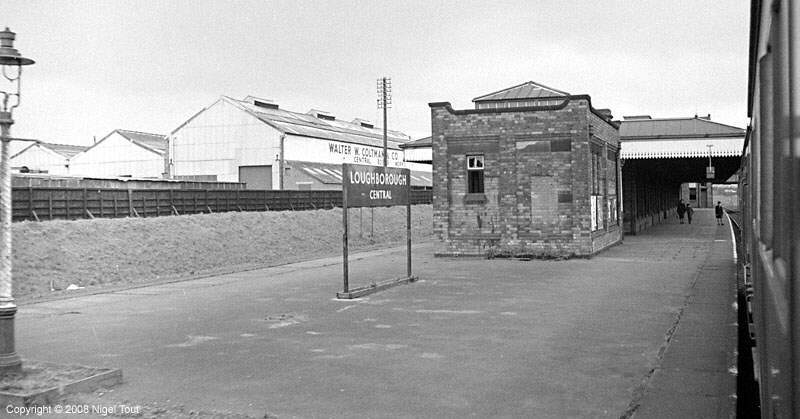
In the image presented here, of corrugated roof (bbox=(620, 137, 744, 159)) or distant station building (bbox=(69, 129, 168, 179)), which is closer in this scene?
corrugated roof (bbox=(620, 137, 744, 159))

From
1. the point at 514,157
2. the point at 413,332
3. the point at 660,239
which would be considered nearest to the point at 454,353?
the point at 413,332

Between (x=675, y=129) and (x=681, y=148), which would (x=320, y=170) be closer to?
(x=675, y=129)

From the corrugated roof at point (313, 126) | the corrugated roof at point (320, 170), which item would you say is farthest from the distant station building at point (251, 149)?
the corrugated roof at point (313, 126)

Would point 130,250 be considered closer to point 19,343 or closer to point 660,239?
point 19,343

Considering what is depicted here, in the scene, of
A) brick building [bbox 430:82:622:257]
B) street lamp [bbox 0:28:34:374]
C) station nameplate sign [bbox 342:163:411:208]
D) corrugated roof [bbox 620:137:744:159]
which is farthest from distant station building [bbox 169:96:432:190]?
street lamp [bbox 0:28:34:374]

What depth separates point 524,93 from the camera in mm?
34656

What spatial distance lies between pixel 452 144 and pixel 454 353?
15319mm

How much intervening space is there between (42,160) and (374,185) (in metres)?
70.0

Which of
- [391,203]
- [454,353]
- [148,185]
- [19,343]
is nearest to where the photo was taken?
[454,353]

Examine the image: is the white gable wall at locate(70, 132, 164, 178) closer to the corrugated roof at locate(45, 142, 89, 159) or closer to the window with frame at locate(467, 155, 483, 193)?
the corrugated roof at locate(45, 142, 89, 159)

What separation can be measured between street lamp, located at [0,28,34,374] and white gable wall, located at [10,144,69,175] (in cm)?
7013

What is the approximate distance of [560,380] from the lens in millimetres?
7008

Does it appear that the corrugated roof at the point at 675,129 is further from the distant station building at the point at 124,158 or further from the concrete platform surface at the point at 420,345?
the distant station building at the point at 124,158

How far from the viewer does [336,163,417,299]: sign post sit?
44.5ft
